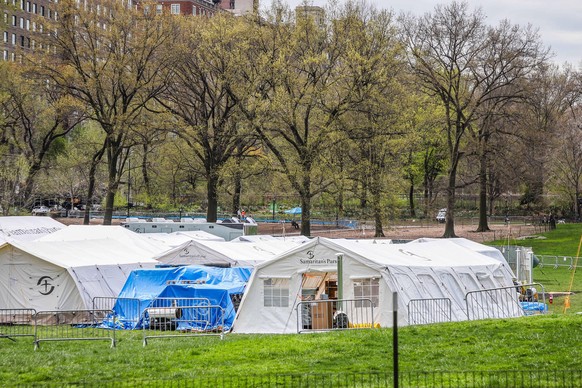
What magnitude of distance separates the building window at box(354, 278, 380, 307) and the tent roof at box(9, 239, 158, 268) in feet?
33.0

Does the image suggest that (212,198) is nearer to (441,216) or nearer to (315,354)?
(441,216)

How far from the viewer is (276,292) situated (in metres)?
27.3

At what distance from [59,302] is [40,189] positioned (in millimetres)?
49412

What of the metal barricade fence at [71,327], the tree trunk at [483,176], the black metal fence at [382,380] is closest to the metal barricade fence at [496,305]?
the metal barricade fence at [71,327]

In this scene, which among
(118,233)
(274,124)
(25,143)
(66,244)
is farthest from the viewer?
(25,143)

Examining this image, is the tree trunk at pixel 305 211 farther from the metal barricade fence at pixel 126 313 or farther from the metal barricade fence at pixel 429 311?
the metal barricade fence at pixel 429 311

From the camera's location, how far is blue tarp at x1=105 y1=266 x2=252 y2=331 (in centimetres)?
2681

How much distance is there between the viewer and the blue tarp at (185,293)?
26812mm

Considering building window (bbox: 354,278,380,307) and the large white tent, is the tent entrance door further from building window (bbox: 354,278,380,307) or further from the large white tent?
the large white tent

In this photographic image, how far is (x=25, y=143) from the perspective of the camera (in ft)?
243

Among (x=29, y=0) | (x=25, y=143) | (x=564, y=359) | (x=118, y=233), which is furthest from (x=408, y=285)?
(x=29, y=0)

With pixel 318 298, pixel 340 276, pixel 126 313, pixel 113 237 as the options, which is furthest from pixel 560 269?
pixel 126 313

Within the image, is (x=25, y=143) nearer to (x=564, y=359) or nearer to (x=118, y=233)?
(x=118, y=233)

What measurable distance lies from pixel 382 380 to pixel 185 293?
14028mm
